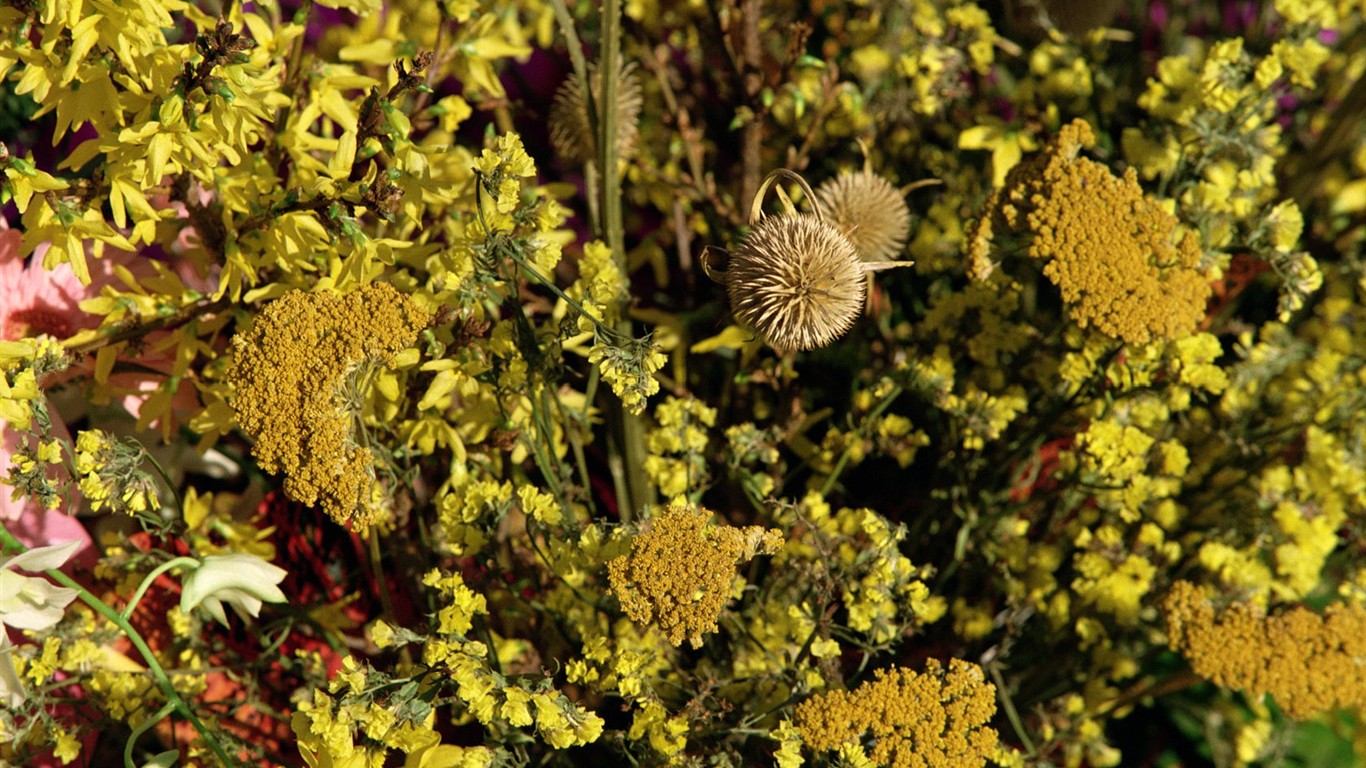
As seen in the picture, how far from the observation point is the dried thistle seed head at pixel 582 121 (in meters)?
0.69

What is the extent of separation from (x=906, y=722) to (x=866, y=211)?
292 millimetres

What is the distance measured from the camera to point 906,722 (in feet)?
1.67

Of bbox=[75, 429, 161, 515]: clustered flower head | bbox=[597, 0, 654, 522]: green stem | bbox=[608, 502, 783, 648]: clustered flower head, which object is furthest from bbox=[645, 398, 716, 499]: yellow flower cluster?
→ bbox=[75, 429, 161, 515]: clustered flower head

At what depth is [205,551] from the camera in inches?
25.7

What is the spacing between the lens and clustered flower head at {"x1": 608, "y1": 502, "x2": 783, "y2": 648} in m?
0.47

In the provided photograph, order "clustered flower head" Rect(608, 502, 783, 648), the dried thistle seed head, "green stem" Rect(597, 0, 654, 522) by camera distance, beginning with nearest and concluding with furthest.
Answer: "clustered flower head" Rect(608, 502, 783, 648) → "green stem" Rect(597, 0, 654, 522) → the dried thistle seed head

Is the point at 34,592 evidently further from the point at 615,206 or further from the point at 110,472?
the point at 615,206

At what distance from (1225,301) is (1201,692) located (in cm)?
32

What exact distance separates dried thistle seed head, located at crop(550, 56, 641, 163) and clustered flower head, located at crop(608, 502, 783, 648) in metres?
0.28

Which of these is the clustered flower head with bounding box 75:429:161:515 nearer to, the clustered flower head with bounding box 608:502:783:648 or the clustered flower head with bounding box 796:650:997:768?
the clustered flower head with bounding box 608:502:783:648

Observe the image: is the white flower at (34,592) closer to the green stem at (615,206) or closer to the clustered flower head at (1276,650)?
the green stem at (615,206)

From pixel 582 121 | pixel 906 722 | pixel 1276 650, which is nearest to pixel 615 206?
pixel 582 121

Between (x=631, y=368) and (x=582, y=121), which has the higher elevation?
(x=582, y=121)

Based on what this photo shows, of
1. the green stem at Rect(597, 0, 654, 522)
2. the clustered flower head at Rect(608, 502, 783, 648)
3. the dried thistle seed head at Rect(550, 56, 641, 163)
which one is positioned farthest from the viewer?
the dried thistle seed head at Rect(550, 56, 641, 163)
